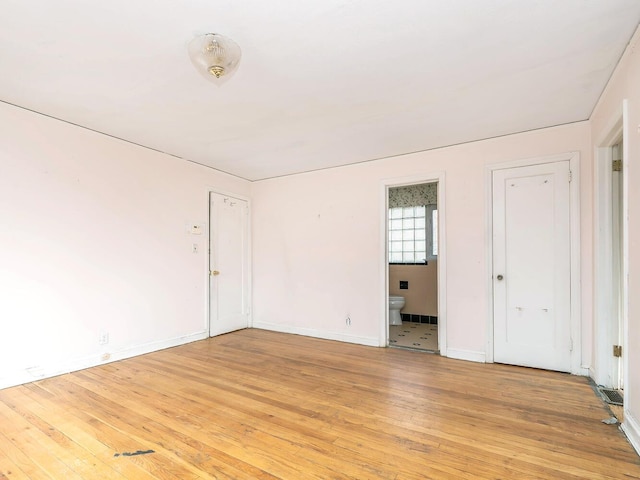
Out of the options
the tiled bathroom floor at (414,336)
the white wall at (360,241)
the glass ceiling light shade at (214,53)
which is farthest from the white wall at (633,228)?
the glass ceiling light shade at (214,53)

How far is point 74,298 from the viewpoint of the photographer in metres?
3.21

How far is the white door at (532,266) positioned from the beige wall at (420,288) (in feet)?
7.03

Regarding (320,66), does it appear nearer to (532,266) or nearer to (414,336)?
(532,266)

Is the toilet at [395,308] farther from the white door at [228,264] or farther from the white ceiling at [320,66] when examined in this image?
the white ceiling at [320,66]

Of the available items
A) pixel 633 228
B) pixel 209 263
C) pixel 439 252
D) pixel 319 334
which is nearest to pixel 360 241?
pixel 439 252

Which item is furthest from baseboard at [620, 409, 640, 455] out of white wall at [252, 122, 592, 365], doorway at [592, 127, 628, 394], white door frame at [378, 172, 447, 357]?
white door frame at [378, 172, 447, 357]

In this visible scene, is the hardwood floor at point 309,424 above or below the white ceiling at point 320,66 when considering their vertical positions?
below

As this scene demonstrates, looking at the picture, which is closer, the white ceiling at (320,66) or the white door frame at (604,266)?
the white ceiling at (320,66)

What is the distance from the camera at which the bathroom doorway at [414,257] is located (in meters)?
5.63

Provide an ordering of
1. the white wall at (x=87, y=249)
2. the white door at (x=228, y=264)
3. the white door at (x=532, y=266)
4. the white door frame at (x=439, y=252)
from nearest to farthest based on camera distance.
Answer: the white wall at (x=87, y=249), the white door at (x=532, y=266), the white door frame at (x=439, y=252), the white door at (x=228, y=264)

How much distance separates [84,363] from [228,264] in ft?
6.89

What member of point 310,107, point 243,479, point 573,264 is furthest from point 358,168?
point 243,479

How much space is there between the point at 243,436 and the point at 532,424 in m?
1.90

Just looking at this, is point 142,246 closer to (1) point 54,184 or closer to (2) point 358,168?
(1) point 54,184
